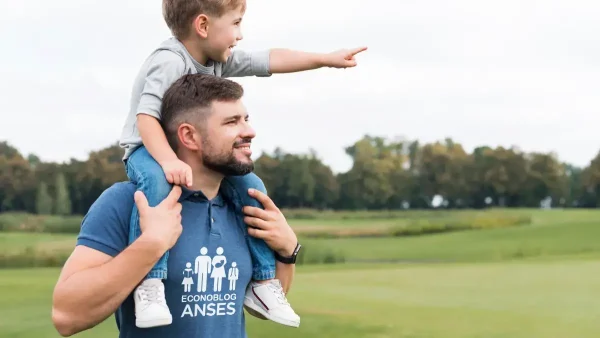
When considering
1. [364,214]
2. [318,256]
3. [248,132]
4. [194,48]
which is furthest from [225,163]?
A: [364,214]

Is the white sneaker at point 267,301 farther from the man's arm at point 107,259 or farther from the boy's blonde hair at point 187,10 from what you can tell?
the boy's blonde hair at point 187,10

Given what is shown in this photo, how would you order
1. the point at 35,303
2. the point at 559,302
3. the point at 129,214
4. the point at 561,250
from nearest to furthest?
the point at 129,214 < the point at 559,302 < the point at 35,303 < the point at 561,250

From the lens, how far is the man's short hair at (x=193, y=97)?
2.92 m

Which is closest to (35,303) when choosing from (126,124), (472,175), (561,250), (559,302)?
(559,302)

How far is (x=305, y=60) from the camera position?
148 inches

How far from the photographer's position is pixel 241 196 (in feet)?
10.1

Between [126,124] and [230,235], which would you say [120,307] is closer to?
[230,235]

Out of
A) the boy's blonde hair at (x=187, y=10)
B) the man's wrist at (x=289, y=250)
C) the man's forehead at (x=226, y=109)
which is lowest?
the man's wrist at (x=289, y=250)

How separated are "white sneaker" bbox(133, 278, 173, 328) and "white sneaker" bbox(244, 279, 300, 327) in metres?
0.42

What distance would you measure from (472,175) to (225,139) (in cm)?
5062

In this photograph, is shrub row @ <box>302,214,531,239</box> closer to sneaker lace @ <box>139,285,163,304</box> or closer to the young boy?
the young boy

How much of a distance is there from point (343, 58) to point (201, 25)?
2.54ft

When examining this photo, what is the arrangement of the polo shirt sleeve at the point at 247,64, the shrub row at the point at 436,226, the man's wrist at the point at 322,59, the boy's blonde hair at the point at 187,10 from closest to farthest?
1. the boy's blonde hair at the point at 187,10
2. the polo shirt sleeve at the point at 247,64
3. the man's wrist at the point at 322,59
4. the shrub row at the point at 436,226

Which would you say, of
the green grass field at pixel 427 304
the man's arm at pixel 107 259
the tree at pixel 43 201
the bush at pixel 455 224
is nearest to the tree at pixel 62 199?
the tree at pixel 43 201
